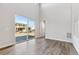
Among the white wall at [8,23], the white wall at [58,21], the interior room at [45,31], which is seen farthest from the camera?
the white wall at [8,23]

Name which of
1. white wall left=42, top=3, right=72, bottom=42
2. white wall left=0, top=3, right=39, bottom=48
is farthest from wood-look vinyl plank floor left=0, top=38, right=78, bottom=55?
white wall left=0, top=3, right=39, bottom=48

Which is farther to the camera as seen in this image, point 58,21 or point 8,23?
point 8,23

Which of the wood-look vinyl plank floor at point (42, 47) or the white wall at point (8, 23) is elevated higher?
the white wall at point (8, 23)

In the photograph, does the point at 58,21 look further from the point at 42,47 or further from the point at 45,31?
the point at 42,47

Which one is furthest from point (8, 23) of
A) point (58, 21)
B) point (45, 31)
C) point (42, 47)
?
point (58, 21)

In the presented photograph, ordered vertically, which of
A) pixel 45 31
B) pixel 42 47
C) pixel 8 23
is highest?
pixel 8 23

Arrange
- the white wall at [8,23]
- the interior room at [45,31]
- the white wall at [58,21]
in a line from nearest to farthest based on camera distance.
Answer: the interior room at [45,31] < the white wall at [58,21] < the white wall at [8,23]

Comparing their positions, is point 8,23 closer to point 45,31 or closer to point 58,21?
point 45,31

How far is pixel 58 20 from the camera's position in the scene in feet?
12.7

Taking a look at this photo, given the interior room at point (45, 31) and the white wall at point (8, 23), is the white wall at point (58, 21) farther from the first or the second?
the white wall at point (8, 23)

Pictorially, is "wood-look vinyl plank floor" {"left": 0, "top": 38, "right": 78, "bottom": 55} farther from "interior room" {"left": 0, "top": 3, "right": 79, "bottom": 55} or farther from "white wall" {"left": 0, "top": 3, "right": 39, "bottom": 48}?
"white wall" {"left": 0, "top": 3, "right": 39, "bottom": 48}

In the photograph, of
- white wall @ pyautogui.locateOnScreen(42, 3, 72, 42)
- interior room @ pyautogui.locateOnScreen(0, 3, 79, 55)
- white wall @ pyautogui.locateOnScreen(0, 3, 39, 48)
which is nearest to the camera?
interior room @ pyautogui.locateOnScreen(0, 3, 79, 55)

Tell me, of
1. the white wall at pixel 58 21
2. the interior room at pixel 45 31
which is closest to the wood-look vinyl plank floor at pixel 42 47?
the interior room at pixel 45 31

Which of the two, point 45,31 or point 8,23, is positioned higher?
point 8,23
